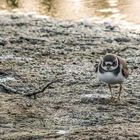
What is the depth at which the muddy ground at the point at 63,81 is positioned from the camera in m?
6.90

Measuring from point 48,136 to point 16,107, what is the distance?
1.27 m

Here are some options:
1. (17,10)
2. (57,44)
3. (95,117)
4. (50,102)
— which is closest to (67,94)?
(50,102)

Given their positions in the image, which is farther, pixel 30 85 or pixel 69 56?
pixel 69 56

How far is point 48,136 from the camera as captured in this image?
652 cm

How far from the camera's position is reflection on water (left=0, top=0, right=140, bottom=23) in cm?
1556

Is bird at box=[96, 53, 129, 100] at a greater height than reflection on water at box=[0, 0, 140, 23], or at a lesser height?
greater

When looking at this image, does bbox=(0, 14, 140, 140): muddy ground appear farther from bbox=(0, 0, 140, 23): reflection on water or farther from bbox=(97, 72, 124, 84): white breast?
bbox=(0, 0, 140, 23): reflection on water

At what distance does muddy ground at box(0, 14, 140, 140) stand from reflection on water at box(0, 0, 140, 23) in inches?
32.9

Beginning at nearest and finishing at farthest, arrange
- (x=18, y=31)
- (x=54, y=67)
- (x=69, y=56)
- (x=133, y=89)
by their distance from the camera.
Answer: (x=133, y=89), (x=54, y=67), (x=69, y=56), (x=18, y=31)

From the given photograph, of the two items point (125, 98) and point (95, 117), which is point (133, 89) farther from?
point (95, 117)

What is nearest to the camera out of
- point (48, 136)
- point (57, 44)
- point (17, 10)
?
point (48, 136)

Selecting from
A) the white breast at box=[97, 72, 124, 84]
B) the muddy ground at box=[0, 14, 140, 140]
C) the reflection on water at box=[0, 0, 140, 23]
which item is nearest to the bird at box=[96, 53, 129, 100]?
the white breast at box=[97, 72, 124, 84]

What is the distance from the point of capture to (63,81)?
965 centimetres

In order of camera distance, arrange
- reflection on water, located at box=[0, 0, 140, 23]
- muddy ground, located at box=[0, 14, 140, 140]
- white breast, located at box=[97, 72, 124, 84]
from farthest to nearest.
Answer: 1. reflection on water, located at box=[0, 0, 140, 23]
2. white breast, located at box=[97, 72, 124, 84]
3. muddy ground, located at box=[0, 14, 140, 140]
